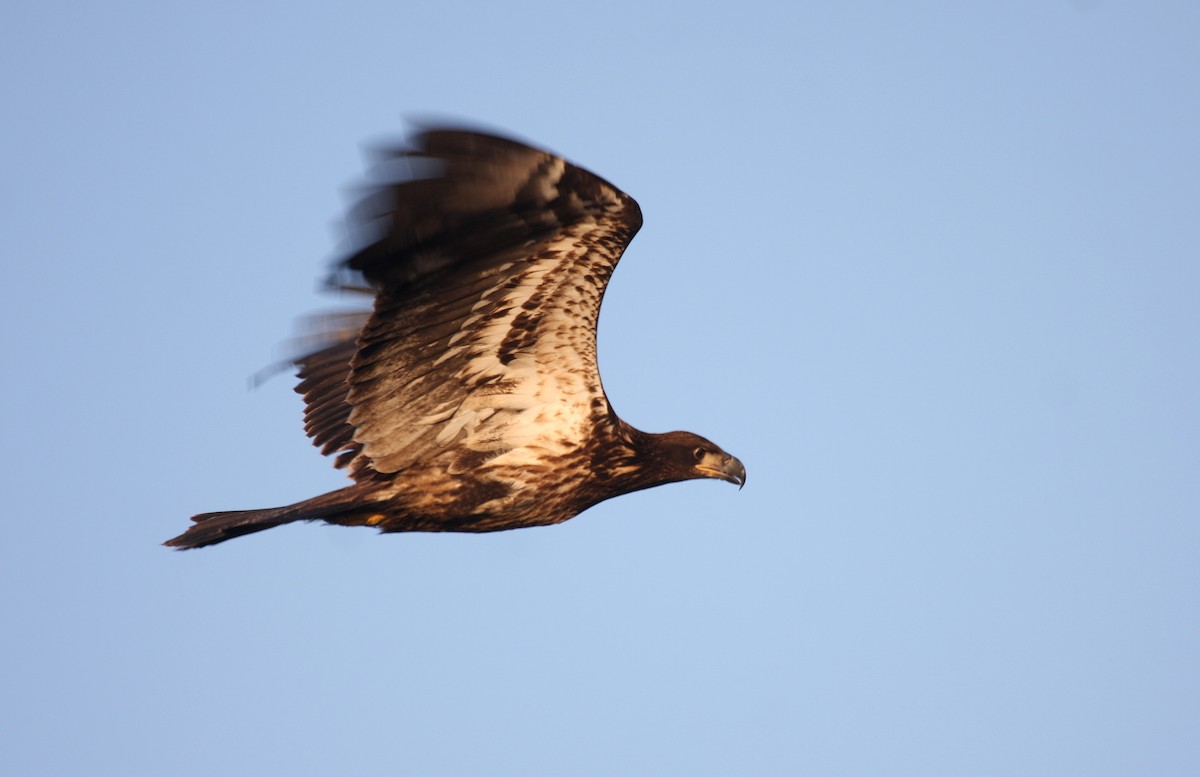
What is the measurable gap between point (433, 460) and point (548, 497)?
2.46 ft

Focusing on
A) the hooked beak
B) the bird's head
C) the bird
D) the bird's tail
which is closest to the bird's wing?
the bird

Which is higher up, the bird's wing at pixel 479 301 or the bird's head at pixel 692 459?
the bird's wing at pixel 479 301

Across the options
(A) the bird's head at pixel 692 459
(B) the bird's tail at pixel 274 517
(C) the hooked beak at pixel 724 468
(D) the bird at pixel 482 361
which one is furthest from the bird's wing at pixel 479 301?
(C) the hooked beak at pixel 724 468

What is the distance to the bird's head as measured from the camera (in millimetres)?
9625

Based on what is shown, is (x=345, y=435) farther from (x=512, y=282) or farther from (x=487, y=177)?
(x=487, y=177)

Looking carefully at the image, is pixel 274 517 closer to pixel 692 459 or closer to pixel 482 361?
pixel 482 361

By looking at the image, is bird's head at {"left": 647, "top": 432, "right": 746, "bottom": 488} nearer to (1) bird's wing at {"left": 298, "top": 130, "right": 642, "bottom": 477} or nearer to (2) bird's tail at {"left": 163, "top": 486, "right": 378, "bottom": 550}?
(1) bird's wing at {"left": 298, "top": 130, "right": 642, "bottom": 477}

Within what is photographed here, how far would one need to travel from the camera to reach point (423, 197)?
693cm

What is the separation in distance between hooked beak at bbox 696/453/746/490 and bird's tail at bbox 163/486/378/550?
7.72ft

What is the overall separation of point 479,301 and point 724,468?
8.88 ft

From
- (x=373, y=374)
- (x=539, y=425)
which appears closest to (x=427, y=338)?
(x=373, y=374)

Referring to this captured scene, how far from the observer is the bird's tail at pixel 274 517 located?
28.1 ft

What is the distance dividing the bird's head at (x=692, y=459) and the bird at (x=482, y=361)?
0.04ft

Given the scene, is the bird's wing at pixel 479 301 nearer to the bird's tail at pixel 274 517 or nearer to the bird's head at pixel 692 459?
the bird's tail at pixel 274 517
